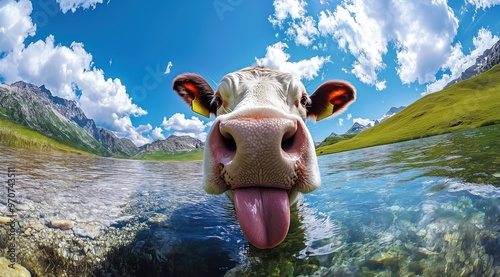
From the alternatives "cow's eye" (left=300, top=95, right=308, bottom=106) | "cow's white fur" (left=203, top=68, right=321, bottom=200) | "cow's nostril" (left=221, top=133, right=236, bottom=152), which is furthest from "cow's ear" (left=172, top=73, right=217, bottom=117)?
"cow's nostril" (left=221, top=133, right=236, bottom=152)

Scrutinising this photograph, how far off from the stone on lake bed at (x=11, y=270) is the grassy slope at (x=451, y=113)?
67.3m

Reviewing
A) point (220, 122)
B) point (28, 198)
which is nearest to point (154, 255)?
point (220, 122)

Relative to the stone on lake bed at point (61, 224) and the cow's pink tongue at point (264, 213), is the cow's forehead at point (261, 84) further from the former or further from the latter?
the stone on lake bed at point (61, 224)

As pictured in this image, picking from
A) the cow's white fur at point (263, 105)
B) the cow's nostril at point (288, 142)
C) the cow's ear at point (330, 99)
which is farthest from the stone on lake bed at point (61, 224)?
the cow's ear at point (330, 99)

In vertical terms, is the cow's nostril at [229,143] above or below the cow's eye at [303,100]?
below

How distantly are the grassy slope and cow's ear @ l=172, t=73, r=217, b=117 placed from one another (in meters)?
63.7

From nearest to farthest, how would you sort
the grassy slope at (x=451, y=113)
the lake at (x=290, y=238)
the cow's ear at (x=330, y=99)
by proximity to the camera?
the lake at (x=290, y=238) → the cow's ear at (x=330, y=99) → the grassy slope at (x=451, y=113)

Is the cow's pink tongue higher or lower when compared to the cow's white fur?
lower

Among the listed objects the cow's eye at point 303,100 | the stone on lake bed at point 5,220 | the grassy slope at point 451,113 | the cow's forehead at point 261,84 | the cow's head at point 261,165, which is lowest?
the stone on lake bed at point 5,220

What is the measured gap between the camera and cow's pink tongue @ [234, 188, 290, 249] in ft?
9.27

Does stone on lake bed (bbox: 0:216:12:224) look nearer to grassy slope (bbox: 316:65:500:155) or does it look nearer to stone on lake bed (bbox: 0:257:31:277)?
stone on lake bed (bbox: 0:257:31:277)

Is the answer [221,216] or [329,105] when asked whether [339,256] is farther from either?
[329,105]

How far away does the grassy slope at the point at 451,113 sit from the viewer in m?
60.4

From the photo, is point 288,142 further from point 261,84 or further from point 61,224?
point 61,224
